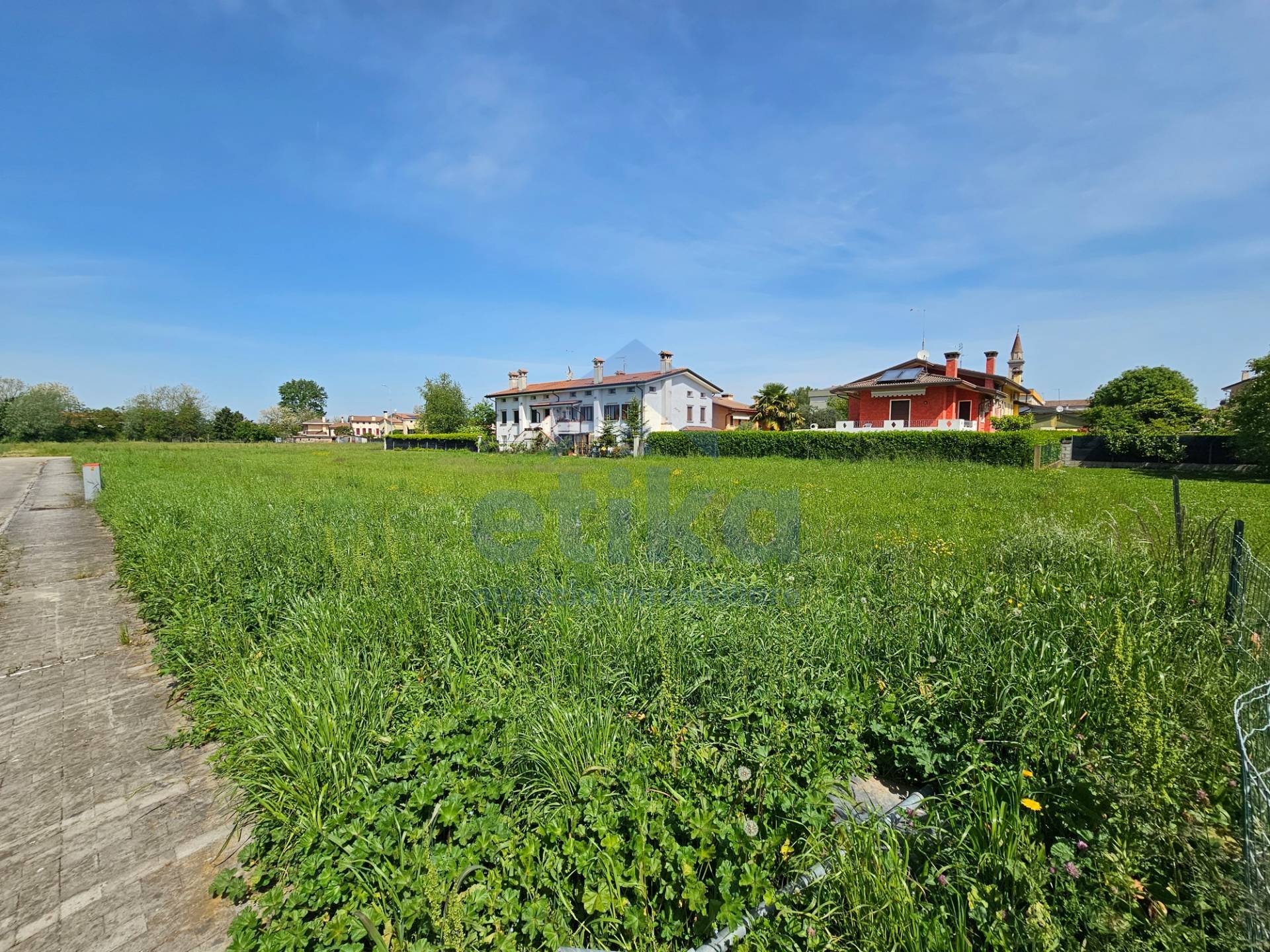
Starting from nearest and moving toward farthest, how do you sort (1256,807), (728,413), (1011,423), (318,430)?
(1256,807)
(1011,423)
(728,413)
(318,430)

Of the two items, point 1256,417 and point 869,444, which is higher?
point 1256,417

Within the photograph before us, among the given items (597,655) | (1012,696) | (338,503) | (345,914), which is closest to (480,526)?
(338,503)

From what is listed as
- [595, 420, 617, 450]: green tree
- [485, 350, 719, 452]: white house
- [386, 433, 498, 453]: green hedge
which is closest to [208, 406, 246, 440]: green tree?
[386, 433, 498, 453]: green hedge

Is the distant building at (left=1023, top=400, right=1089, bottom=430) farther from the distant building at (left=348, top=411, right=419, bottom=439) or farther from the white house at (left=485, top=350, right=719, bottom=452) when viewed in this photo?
the distant building at (left=348, top=411, right=419, bottom=439)

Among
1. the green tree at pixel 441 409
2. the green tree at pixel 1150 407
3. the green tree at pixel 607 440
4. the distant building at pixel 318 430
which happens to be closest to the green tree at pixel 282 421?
the distant building at pixel 318 430

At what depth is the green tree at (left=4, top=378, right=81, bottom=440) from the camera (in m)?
51.0

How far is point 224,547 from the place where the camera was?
533cm

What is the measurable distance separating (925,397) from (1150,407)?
9350 millimetres

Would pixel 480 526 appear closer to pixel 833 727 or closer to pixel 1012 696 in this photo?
pixel 833 727

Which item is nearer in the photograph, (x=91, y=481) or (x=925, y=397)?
(x=91, y=481)

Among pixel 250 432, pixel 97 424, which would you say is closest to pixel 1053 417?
pixel 250 432

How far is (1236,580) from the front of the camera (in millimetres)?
3566

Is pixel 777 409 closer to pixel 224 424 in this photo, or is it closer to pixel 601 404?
pixel 601 404

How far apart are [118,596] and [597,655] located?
5.58m
